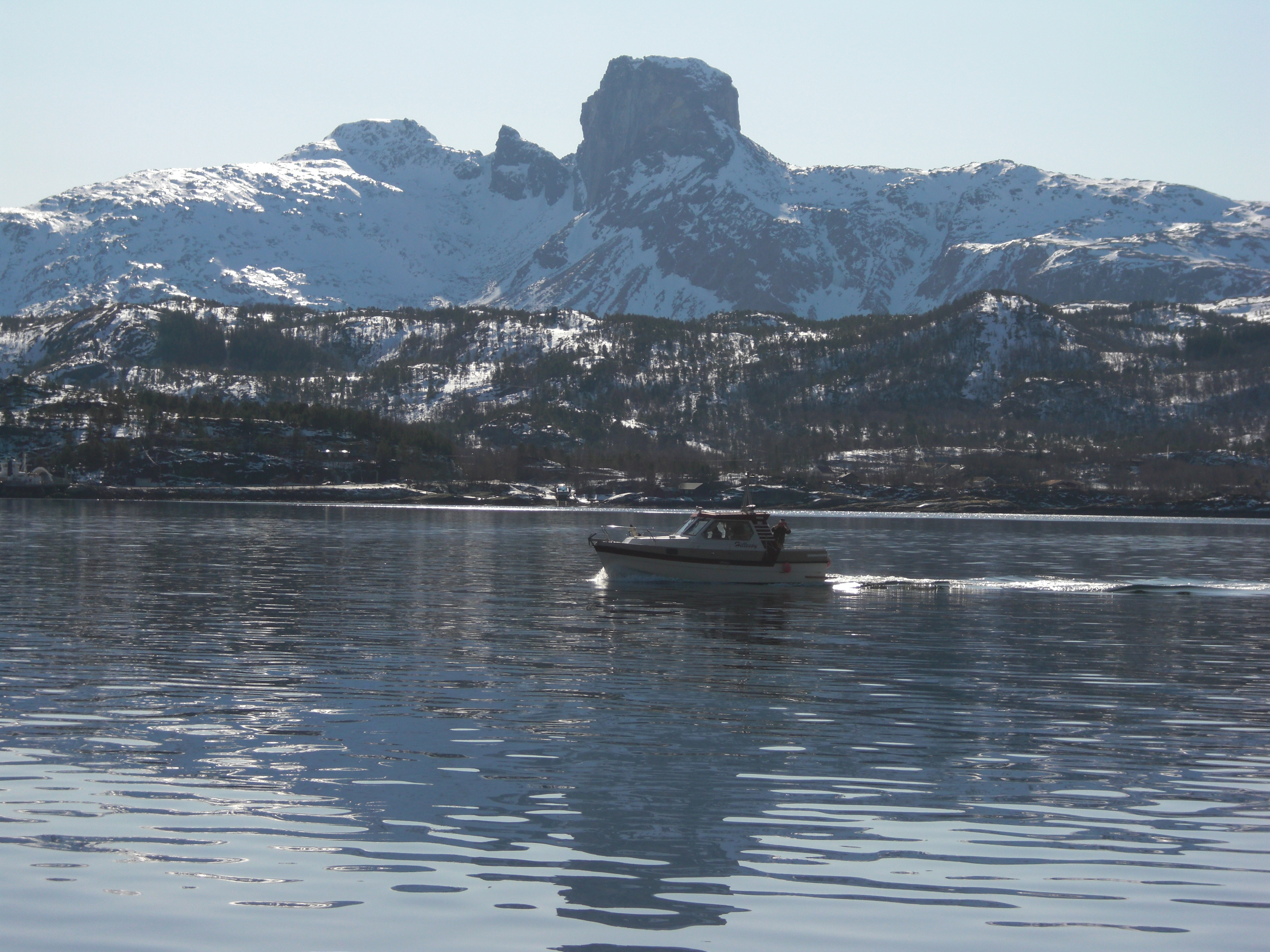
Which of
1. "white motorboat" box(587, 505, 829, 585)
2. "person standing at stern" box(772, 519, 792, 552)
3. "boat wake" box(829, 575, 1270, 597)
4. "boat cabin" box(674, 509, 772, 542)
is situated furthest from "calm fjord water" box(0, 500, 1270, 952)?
"boat wake" box(829, 575, 1270, 597)

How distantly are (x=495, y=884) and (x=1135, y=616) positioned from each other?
53545 millimetres

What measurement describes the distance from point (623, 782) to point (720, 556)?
2083 inches

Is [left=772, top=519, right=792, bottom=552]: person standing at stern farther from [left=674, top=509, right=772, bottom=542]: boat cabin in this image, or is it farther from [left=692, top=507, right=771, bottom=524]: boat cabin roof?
[left=692, top=507, right=771, bottom=524]: boat cabin roof

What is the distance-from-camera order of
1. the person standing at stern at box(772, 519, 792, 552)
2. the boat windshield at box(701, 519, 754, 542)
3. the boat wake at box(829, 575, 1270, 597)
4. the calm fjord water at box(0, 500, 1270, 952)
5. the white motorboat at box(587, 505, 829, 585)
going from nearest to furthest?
the calm fjord water at box(0, 500, 1270, 952) < the white motorboat at box(587, 505, 829, 585) < the person standing at stern at box(772, 519, 792, 552) < the boat windshield at box(701, 519, 754, 542) < the boat wake at box(829, 575, 1270, 597)

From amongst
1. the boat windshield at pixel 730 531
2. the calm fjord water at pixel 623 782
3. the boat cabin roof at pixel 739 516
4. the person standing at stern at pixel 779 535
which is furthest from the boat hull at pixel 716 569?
the calm fjord water at pixel 623 782

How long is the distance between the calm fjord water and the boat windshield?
58.4 ft

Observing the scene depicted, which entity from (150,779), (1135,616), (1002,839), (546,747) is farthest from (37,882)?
(1135,616)

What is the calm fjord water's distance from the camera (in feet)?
54.2

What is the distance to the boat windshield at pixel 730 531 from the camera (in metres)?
77.6

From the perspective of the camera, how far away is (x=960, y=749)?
2838 centimetres

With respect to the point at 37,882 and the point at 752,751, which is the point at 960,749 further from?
the point at 37,882

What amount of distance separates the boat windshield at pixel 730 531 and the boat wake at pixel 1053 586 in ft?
22.9

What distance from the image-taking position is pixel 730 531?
78.0 m

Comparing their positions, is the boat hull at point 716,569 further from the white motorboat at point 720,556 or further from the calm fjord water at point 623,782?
the calm fjord water at point 623,782
